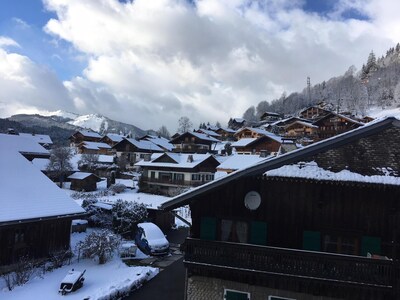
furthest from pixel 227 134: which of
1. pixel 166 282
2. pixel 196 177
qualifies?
pixel 166 282

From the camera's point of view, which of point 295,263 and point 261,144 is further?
point 261,144

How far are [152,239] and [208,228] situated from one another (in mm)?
10707

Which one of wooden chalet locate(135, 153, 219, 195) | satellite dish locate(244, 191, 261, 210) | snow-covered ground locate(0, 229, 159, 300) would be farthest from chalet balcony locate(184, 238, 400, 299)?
wooden chalet locate(135, 153, 219, 195)

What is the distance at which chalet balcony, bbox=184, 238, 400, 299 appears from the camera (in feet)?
41.8

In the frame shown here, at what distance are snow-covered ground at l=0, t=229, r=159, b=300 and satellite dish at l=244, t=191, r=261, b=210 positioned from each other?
7.99 metres

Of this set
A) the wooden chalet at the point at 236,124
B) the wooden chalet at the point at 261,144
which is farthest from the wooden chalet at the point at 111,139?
the wooden chalet at the point at 236,124

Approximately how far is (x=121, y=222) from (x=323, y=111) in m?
109

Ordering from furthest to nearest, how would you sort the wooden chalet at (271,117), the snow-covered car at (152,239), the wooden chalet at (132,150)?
the wooden chalet at (271,117)
the wooden chalet at (132,150)
the snow-covered car at (152,239)

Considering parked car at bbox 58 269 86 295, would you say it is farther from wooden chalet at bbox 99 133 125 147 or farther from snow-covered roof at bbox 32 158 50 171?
wooden chalet at bbox 99 133 125 147

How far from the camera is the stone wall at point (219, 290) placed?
13.9 metres

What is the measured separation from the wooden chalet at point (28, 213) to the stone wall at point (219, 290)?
10.3m

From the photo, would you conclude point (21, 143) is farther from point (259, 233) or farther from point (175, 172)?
point (175, 172)

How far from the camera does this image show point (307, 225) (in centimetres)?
1432

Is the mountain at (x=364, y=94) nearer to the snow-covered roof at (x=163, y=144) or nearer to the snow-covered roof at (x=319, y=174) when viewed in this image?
the snow-covered roof at (x=163, y=144)
